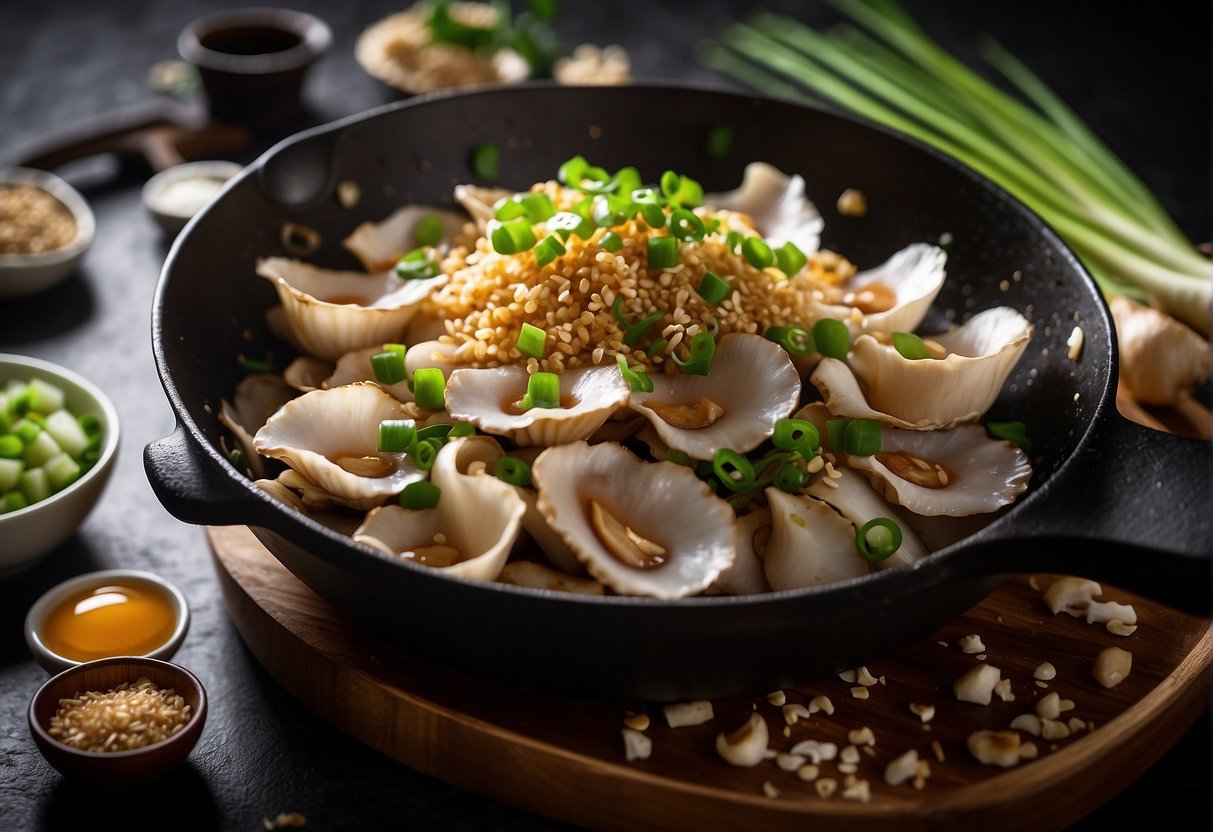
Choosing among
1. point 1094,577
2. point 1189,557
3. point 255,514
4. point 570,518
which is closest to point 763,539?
point 570,518

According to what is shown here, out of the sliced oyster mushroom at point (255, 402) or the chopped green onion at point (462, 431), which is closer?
the chopped green onion at point (462, 431)

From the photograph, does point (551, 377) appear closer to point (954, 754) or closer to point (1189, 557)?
point (954, 754)

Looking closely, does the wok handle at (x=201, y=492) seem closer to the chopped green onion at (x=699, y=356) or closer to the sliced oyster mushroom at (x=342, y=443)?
the sliced oyster mushroom at (x=342, y=443)

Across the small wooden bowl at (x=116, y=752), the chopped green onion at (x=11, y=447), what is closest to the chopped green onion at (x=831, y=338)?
the small wooden bowl at (x=116, y=752)

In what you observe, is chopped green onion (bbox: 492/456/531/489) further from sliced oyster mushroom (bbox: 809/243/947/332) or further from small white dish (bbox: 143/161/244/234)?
small white dish (bbox: 143/161/244/234)

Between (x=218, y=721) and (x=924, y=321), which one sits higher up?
(x=924, y=321)

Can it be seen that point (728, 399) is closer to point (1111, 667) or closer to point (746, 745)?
point (746, 745)

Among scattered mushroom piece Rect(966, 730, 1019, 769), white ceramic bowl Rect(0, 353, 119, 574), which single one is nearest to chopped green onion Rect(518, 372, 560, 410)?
scattered mushroom piece Rect(966, 730, 1019, 769)
